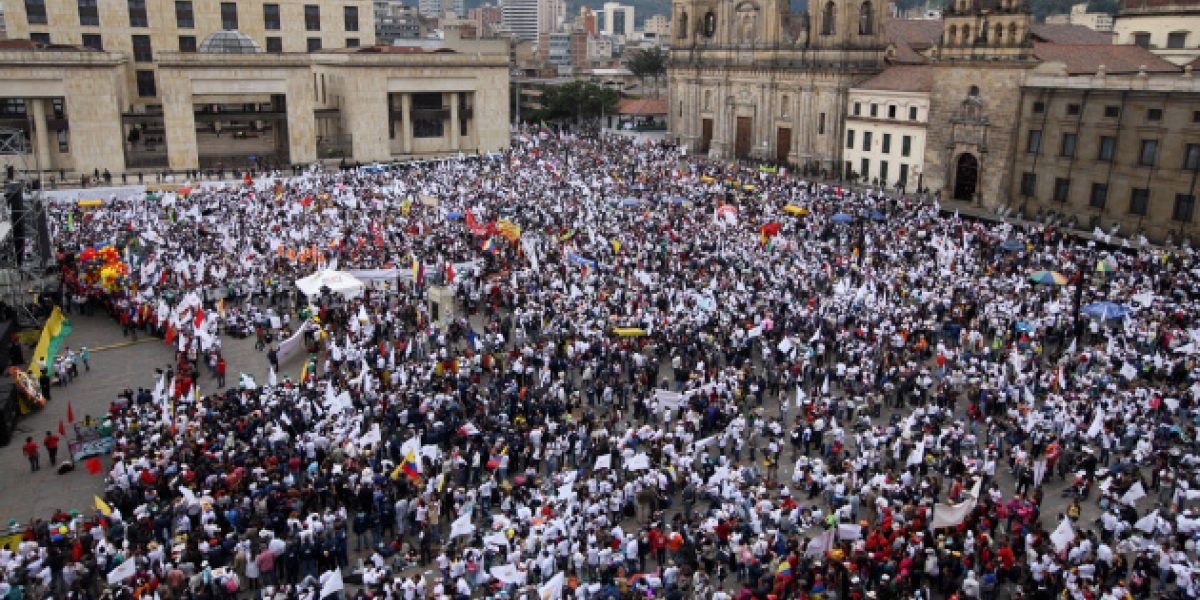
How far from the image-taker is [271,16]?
3007 inches

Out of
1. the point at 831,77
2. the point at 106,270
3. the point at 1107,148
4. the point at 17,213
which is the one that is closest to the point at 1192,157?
the point at 1107,148

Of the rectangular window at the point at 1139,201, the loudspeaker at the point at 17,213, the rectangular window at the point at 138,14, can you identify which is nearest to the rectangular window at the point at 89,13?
the rectangular window at the point at 138,14

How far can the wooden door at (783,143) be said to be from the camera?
70500mm

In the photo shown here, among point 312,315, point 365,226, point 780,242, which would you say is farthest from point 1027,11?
point 312,315

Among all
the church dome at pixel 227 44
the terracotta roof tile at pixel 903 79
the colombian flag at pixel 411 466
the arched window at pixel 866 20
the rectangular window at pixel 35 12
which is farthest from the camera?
the rectangular window at pixel 35 12

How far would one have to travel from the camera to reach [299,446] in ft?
71.1

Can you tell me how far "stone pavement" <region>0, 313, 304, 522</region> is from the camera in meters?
22.1

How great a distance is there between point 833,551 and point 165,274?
27.8 metres

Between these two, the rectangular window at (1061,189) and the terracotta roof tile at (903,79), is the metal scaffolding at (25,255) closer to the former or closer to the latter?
the terracotta roof tile at (903,79)

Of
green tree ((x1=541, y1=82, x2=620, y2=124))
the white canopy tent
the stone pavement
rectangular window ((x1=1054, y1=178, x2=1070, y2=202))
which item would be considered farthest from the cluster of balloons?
green tree ((x1=541, y1=82, x2=620, y2=124))

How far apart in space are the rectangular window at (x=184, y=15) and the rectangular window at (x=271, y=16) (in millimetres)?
5640

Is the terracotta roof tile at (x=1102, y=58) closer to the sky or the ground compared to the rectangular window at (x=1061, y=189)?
closer to the sky

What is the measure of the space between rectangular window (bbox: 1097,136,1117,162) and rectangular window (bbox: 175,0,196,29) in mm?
65447

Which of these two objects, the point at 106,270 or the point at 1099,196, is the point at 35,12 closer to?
the point at 106,270
